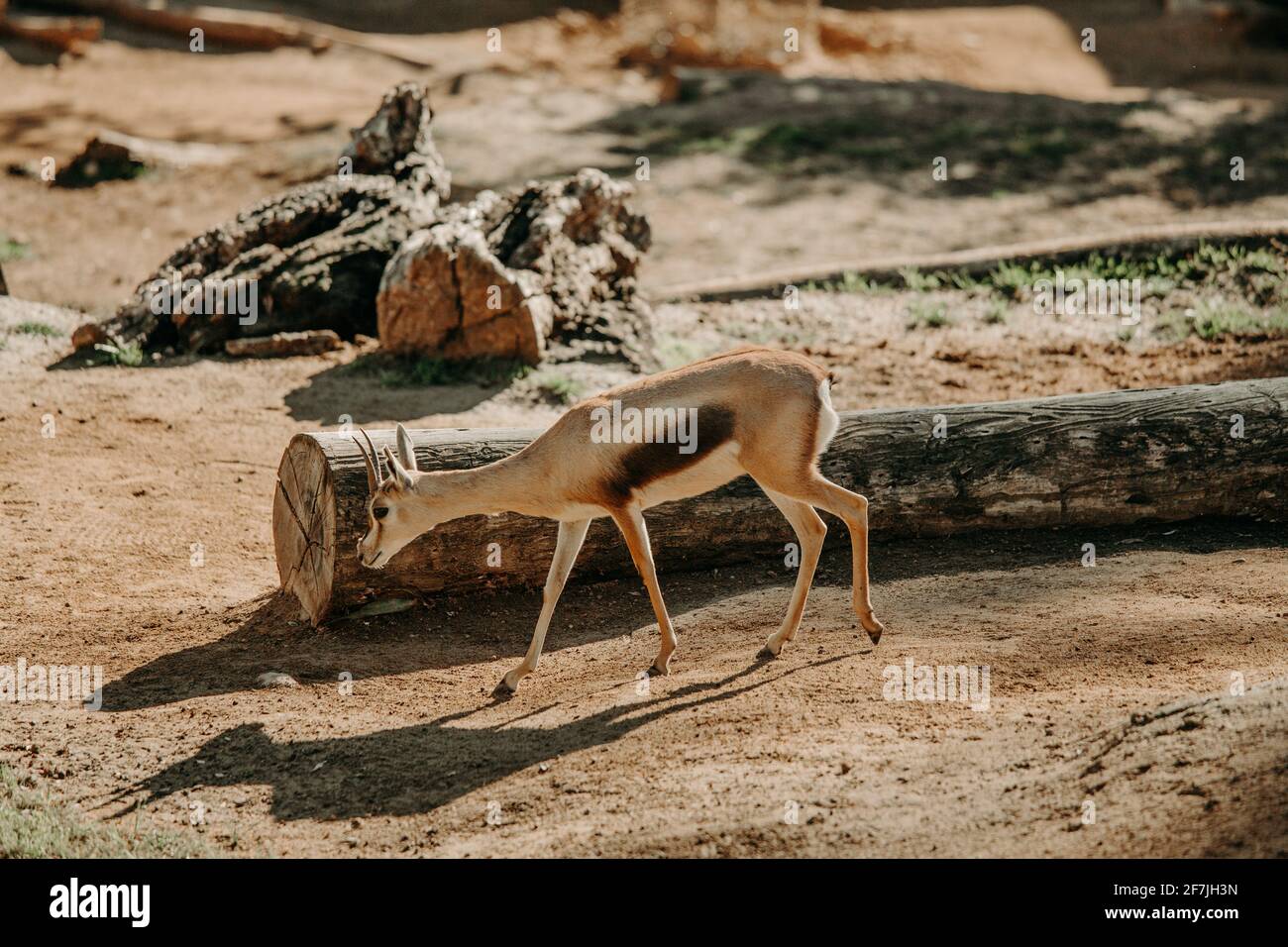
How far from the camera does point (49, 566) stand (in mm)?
7953

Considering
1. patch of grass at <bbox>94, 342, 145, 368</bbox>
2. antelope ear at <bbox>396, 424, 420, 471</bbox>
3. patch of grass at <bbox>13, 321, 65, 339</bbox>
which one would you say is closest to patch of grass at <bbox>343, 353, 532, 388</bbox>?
patch of grass at <bbox>94, 342, 145, 368</bbox>

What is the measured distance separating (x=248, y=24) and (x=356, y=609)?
18.6 meters

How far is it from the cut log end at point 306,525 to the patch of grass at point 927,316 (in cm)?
690

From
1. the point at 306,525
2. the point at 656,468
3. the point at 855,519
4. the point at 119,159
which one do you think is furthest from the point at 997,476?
the point at 119,159

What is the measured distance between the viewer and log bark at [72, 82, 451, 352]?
38.1ft

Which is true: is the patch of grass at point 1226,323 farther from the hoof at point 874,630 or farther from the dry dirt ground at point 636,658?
the hoof at point 874,630

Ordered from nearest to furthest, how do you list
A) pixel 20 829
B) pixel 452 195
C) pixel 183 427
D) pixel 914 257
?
pixel 20 829, pixel 183 427, pixel 914 257, pixel 452 195

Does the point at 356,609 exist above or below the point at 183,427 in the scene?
below

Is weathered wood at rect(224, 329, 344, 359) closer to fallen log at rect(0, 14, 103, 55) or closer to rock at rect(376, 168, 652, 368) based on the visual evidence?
rock at rect(376, 168, 652, 368)

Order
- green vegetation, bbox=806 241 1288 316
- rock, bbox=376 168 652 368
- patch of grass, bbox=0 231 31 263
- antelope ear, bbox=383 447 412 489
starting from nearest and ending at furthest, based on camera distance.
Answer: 1. antelope ear, bbox=383 447 412 489
2. rock, bbox=376 168 652 368
3. green vegetation, bbox=806 241 1288 316
4. patch of grass, bbox=0 231 31 263

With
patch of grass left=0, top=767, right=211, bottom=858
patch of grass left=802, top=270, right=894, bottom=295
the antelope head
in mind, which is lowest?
patch of grass left=0, top=767, right=211, bottom=858

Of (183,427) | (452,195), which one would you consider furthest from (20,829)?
(452,195)

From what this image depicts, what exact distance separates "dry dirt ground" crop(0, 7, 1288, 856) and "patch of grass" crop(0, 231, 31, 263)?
14 cm
